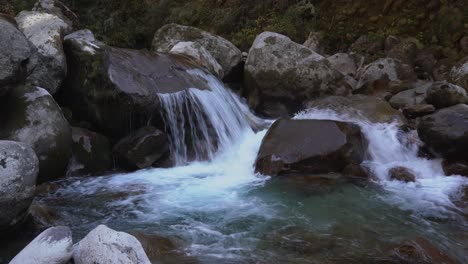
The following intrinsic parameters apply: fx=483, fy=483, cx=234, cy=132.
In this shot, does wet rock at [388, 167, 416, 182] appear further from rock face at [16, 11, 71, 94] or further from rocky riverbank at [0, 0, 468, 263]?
rock face at [16, 11, 71, 94]

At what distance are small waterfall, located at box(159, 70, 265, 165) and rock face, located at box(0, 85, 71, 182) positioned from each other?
6.43 ft

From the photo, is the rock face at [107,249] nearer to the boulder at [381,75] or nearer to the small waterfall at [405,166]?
the small waterfall at [405,166]

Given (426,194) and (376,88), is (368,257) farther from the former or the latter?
(376,88)

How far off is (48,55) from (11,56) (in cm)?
206

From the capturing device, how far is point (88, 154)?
7559mm

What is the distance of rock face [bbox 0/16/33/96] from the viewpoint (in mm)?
5824

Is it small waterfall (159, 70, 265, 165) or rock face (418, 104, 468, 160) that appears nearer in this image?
rock face (418, 104, 468, 160)

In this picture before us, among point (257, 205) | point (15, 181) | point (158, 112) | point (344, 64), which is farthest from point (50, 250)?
point (344, 64)

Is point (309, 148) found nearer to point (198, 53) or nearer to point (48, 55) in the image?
point (198, 53)

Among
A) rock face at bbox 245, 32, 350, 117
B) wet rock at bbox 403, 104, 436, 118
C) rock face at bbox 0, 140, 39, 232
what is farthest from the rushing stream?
rock face at bbox 245, 32, 350, 117

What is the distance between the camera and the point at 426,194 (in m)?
6.71

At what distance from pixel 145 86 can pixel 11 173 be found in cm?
382

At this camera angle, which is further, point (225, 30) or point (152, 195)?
point (225, 30)

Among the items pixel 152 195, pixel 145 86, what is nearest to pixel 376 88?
pixel 145 86
